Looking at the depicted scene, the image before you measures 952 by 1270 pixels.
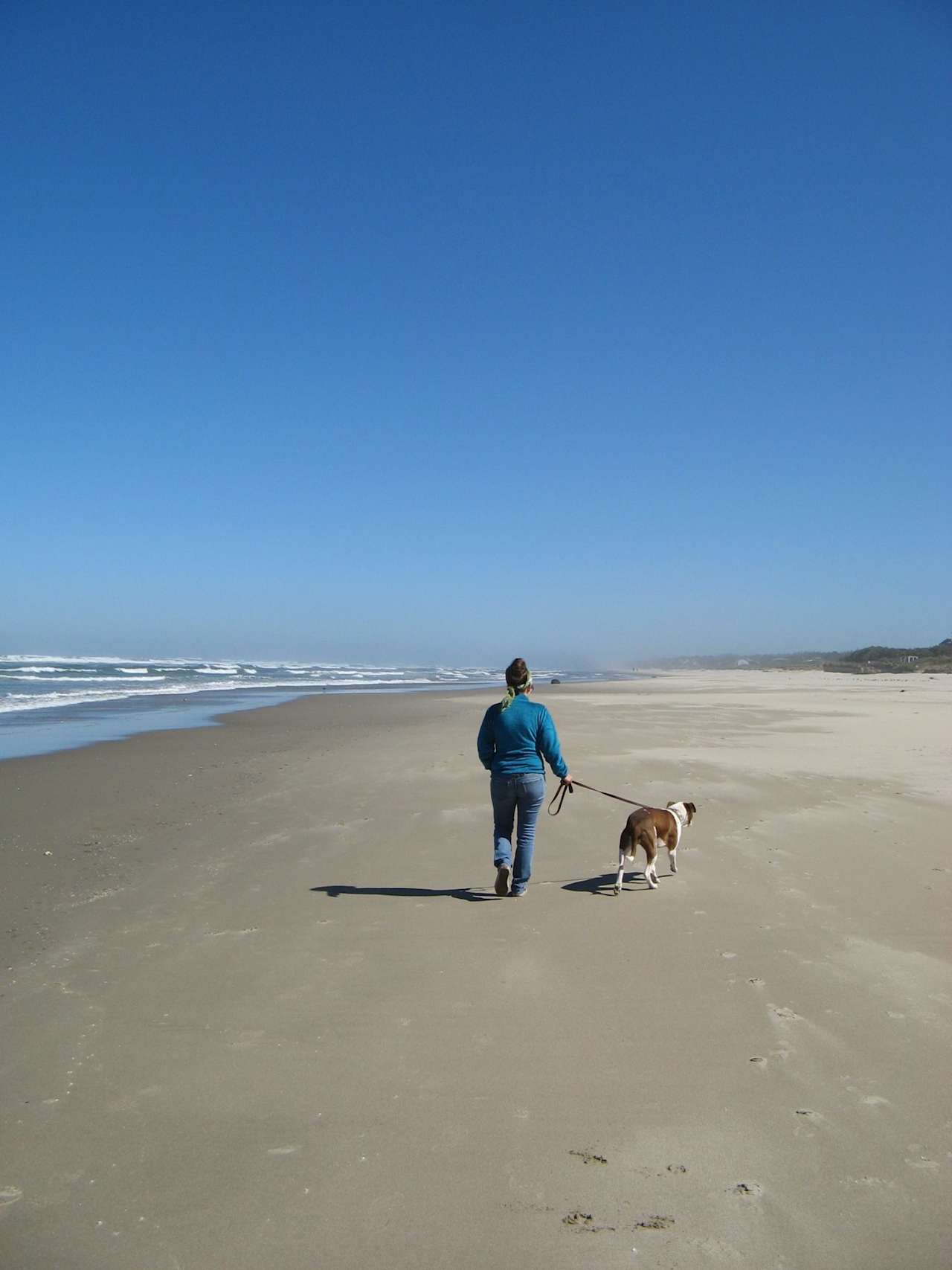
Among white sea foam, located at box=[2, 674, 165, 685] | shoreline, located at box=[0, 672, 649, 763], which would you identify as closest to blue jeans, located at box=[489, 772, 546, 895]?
shoreline, located at box=[0, 672, 649, 763]

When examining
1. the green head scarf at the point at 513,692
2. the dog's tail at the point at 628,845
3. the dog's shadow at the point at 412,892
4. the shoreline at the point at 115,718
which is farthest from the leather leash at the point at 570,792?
the shoreline at the point at 115,718

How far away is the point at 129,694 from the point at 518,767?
30.2 metres

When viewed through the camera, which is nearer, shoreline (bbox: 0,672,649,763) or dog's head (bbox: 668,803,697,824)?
dog's head (bbox: 668,803,697,824)

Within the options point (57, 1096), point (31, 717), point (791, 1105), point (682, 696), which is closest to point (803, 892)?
point (791, 1105)

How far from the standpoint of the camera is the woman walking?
6137mm

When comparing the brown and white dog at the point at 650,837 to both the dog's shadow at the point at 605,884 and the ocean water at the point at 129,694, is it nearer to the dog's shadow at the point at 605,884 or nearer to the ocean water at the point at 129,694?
the dog's shadow at the point at 605,884

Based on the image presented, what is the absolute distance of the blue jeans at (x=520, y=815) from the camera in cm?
612

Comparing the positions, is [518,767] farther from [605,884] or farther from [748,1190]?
[748,1190]

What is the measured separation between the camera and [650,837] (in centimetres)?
635

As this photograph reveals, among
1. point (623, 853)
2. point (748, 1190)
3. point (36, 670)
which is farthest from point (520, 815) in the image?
point (36, 670)

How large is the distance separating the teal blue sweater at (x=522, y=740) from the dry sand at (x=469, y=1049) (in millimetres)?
1017

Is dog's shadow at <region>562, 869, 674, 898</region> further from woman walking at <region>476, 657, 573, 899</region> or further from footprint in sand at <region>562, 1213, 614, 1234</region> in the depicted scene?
footprint in sand at <region>562, 1213, 614, 1234</region>

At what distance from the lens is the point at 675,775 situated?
37.6ft

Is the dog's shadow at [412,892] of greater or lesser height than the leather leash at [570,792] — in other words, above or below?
below
